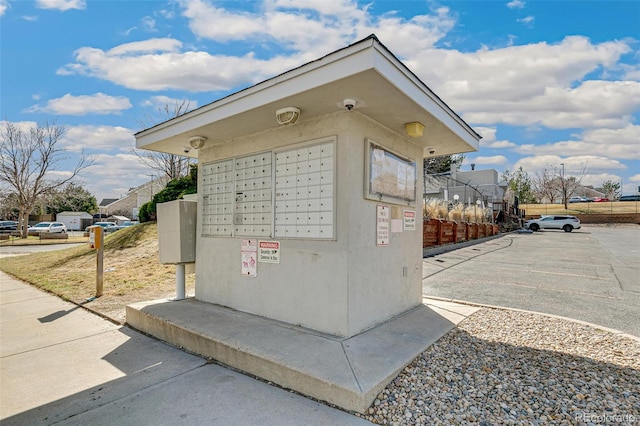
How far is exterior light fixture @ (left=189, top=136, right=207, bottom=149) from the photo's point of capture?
4900mm

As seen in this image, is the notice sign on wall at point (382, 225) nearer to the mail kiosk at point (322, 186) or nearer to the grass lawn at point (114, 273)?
the mail kiosk at point (322, 186)

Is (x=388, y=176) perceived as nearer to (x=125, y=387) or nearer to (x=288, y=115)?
(x=288, y=115)

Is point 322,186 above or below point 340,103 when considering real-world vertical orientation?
below

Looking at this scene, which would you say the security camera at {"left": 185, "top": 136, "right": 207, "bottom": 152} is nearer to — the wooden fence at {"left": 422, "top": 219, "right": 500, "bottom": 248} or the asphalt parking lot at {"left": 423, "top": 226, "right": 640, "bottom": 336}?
the asphalt parking lot at {"left": 423, "top": 226, "right": 640, "bottom": 336}

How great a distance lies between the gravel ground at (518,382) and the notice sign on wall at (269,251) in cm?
200

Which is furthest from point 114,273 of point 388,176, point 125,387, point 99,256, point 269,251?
point 388,176

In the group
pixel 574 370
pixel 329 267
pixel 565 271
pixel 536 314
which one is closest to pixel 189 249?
pixel 329 267

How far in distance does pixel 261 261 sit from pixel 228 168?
1.54 meters

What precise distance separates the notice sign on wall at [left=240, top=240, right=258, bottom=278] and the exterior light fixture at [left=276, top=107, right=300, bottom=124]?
5.49ft

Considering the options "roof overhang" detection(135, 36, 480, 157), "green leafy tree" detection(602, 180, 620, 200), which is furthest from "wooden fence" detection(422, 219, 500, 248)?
"green leafy tree" detection(602, 180, 620, 200)

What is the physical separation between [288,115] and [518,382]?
135 inches

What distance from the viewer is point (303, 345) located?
3.45 m

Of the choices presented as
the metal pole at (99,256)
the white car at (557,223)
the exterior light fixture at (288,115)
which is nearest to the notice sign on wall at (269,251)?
the exterior light fixture at (288,115)

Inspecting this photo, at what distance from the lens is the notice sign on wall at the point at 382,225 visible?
4.15 meters
